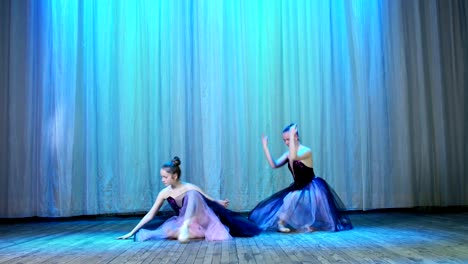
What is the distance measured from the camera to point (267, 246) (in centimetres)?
333

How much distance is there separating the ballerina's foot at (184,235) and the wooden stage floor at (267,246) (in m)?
0.05

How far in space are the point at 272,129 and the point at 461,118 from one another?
7.88 ft

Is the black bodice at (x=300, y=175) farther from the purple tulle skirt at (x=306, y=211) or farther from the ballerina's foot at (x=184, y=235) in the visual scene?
the ballerina's foot at (x=184, y=235)

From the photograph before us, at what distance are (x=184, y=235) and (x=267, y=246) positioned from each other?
27.6 inches

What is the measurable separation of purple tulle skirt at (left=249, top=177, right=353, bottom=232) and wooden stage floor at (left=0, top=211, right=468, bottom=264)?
0.58ft

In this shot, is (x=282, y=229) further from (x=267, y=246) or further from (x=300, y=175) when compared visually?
(x=267, y=246)

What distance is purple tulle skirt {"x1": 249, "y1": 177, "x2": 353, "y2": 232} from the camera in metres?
4.27

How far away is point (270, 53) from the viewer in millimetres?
6090

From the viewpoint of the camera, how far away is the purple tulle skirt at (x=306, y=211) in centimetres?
427

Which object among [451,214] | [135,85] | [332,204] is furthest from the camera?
[135,85]

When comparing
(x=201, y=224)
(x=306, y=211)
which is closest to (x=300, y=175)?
(x=306, y=211)

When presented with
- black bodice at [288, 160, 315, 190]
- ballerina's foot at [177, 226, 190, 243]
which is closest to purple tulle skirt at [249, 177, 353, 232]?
black bodice at [288, 160, 315, 190]

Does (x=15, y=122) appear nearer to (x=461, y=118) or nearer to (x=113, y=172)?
(x=113, y=172)


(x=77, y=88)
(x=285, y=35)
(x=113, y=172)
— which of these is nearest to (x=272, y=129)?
(x=285, y=35)
